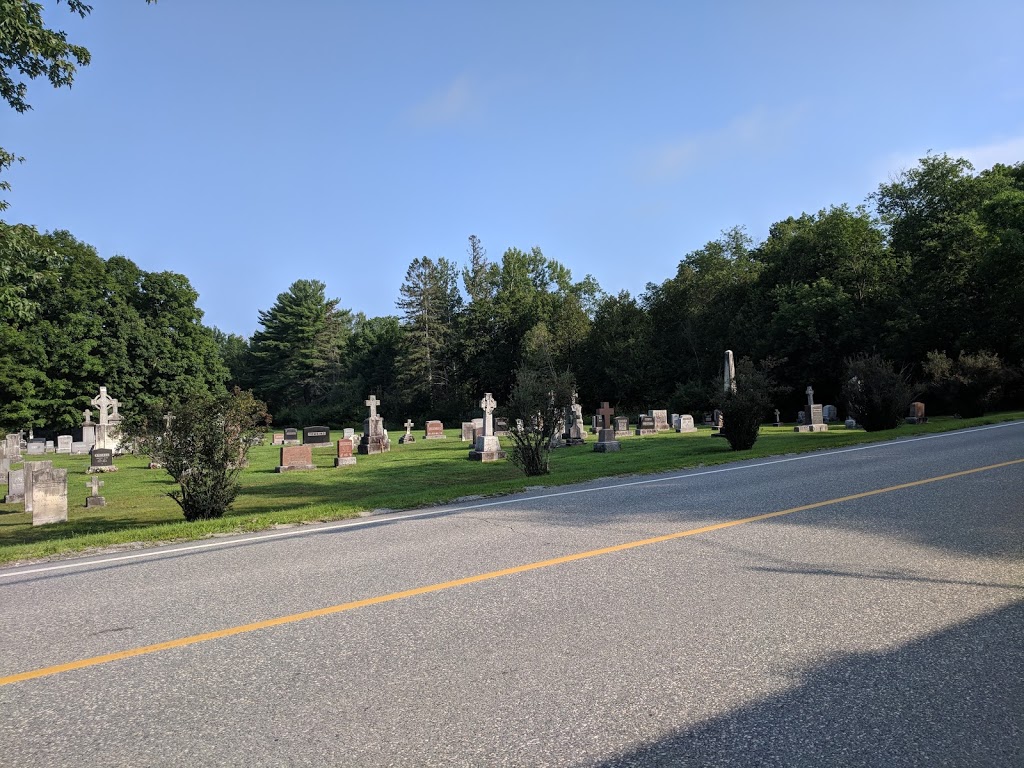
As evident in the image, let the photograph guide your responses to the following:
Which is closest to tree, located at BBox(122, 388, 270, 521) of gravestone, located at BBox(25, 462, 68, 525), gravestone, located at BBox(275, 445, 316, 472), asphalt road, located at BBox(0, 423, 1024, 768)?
gravestone, located at BBox(25, 462, 68, 525)

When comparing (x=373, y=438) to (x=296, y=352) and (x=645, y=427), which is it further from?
(x=296, y=352)

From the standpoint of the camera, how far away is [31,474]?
1323cm

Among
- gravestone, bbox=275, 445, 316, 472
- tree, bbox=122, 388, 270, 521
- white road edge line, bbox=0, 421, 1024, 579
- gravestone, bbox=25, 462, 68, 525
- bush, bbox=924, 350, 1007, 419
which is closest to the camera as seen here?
white road edge line, bbox=0, 421, 1024, 579

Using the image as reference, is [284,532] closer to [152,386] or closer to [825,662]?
[825,662]

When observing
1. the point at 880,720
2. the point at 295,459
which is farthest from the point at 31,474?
the point at 880,720

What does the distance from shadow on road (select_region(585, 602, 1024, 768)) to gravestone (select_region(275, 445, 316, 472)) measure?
20732 mm

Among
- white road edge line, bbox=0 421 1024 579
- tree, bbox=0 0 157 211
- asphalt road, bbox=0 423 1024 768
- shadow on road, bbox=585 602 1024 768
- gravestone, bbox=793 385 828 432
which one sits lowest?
shadow on road, bbox=585 602 1024 768

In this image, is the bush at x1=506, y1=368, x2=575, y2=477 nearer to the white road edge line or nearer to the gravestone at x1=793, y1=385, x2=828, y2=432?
the white road edge line

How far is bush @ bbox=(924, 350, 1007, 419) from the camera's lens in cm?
3067

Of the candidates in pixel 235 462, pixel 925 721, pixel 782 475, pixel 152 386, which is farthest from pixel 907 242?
pixel 152 386

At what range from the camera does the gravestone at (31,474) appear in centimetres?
1286

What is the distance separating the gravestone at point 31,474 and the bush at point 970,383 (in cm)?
3472

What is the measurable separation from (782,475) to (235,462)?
9617 mm

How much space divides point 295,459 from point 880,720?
21524mm
